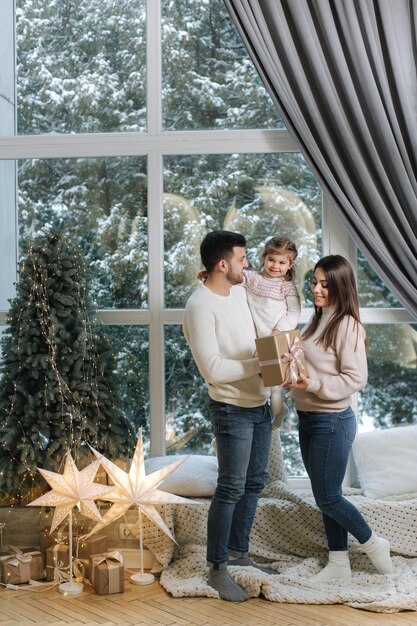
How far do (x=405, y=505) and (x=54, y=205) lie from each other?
7.42 feet

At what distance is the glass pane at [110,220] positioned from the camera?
4.25 metres

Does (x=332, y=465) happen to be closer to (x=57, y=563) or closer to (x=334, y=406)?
(x=334, y=406)

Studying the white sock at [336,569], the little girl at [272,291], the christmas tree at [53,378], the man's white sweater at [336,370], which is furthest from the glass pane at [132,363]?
the white sock at [336,569]

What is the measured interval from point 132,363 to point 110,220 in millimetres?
737

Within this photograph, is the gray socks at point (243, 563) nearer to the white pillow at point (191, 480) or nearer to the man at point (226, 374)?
the man at point (226, 374)

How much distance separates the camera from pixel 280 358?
10.6 ft

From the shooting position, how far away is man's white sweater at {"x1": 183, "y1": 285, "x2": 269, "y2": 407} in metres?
3.32

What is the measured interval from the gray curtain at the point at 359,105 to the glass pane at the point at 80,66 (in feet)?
2.20

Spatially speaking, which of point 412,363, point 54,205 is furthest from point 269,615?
point 54,205

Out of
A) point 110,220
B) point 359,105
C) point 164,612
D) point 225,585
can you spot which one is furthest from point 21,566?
point 359,105

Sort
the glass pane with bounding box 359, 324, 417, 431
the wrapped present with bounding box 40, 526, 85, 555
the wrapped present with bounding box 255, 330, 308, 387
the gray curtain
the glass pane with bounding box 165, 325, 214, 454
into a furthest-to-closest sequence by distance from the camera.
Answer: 1. the glass pane with bounding box 165, 325, 214, 454
2. the glass pane with bounding box 359, 324, 417, 431
3. the gray curtain
4. the wrapped present with bounding box 40, 526, 85, 555
5. the wrapped present with bounding box 255, 330, 308, 387

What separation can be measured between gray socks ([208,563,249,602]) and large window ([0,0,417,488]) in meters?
0.91

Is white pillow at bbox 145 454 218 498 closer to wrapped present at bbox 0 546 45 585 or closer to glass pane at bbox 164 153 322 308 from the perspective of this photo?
wrapped present at bbox 0 546 45 585

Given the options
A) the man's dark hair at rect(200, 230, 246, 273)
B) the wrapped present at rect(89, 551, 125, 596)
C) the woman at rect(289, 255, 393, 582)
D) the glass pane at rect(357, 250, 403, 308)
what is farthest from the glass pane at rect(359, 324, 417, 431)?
the wrapped present at rect(89, 551, 125, 596)
